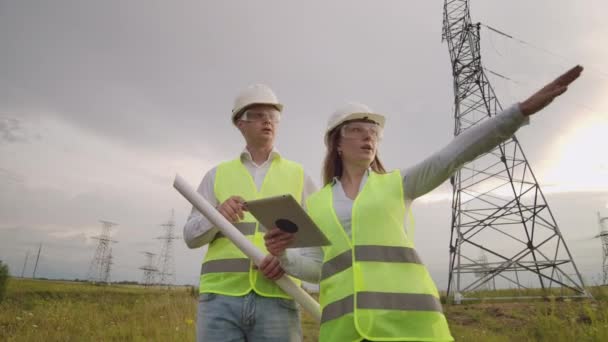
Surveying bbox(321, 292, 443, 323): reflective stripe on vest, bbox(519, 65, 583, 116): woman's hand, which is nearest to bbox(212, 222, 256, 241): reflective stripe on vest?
bbox(321, 292, 443, 323): reflective stripe on vest

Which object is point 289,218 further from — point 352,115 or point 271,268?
point 352,115

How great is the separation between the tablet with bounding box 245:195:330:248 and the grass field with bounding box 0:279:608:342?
5611 millimetres

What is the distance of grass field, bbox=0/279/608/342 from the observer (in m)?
7.08

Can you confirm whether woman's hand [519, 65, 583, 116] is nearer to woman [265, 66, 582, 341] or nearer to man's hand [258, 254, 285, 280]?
woman [265, 66, 582, 341]

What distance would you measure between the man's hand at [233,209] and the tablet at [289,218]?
47cm

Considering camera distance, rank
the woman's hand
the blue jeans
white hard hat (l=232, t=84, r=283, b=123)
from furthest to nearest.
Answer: white hard hat (l=232, t=84, r=283, b=123), the blue jeans, the woman's hand

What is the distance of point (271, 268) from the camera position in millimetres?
2873

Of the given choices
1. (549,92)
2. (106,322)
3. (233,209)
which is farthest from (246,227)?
(106,322)

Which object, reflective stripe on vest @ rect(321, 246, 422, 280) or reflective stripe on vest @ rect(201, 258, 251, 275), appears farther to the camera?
reflective stripe on vest @ rect(201, 258, 251, 275)

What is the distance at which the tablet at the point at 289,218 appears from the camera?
229 centimetres

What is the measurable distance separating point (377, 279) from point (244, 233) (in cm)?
132

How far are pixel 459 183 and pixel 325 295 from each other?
46.5 feet

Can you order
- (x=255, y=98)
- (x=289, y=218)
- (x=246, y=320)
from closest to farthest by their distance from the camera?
1. (x=289, y=218)
2. (x=246, y=320)
3. (x=255, y=98)

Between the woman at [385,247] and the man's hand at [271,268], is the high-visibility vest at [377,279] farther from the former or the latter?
the man's hand at [271,268]
